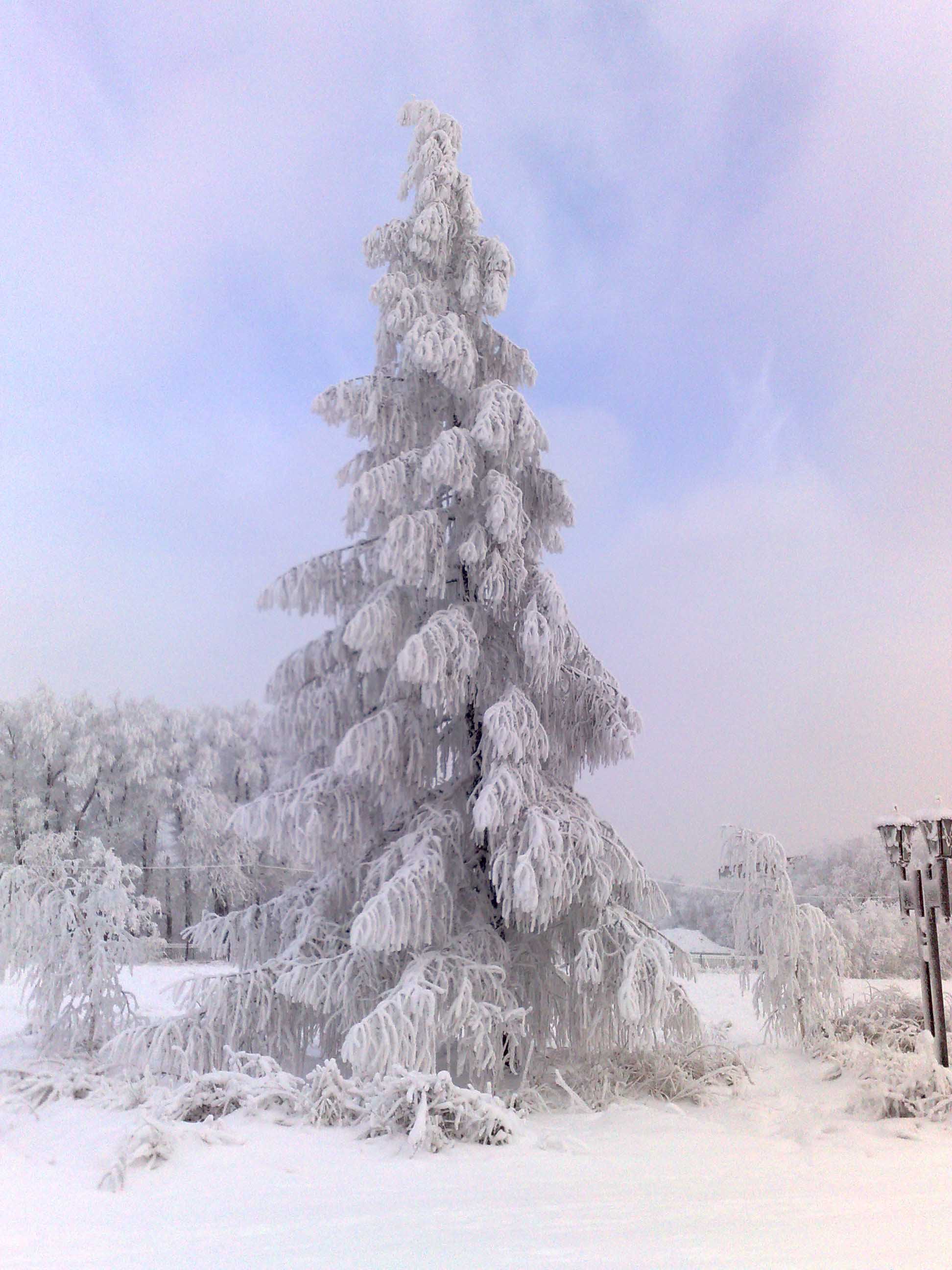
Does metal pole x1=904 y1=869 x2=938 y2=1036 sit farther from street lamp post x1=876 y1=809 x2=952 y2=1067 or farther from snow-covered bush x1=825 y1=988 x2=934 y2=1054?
snow-covered bush x1=825 y1=988 x2=934 y2=1054

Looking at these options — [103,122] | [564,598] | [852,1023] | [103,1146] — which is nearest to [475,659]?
[564,598]

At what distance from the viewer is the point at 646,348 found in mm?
20500

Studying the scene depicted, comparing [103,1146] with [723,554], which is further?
[723,554]

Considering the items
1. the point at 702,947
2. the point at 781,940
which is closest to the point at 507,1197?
the point at 781,940

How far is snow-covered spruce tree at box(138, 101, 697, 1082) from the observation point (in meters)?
6.24

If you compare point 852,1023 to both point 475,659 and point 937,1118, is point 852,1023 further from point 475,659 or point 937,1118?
point 475,659

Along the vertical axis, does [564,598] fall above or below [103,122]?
below

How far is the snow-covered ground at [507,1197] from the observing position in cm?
298

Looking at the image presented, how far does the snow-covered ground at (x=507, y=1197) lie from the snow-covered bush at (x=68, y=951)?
72.2 inches

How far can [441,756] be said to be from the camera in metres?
7.59

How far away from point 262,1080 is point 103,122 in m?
16.0

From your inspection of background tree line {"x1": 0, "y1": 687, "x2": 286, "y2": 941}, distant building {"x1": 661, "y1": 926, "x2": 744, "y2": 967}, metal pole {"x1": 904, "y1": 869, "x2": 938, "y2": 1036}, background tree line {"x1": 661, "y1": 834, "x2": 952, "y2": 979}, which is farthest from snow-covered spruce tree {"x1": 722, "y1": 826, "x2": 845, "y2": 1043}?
background tree line {"x1": 0, "y1": 687, "x2": 286, "y2": 941}

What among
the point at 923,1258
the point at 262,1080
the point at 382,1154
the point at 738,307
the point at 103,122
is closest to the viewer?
the point at 923,1258

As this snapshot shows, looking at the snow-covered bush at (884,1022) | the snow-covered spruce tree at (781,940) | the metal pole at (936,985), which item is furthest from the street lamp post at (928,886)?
the snow-covered spruce tree at (781,940)
